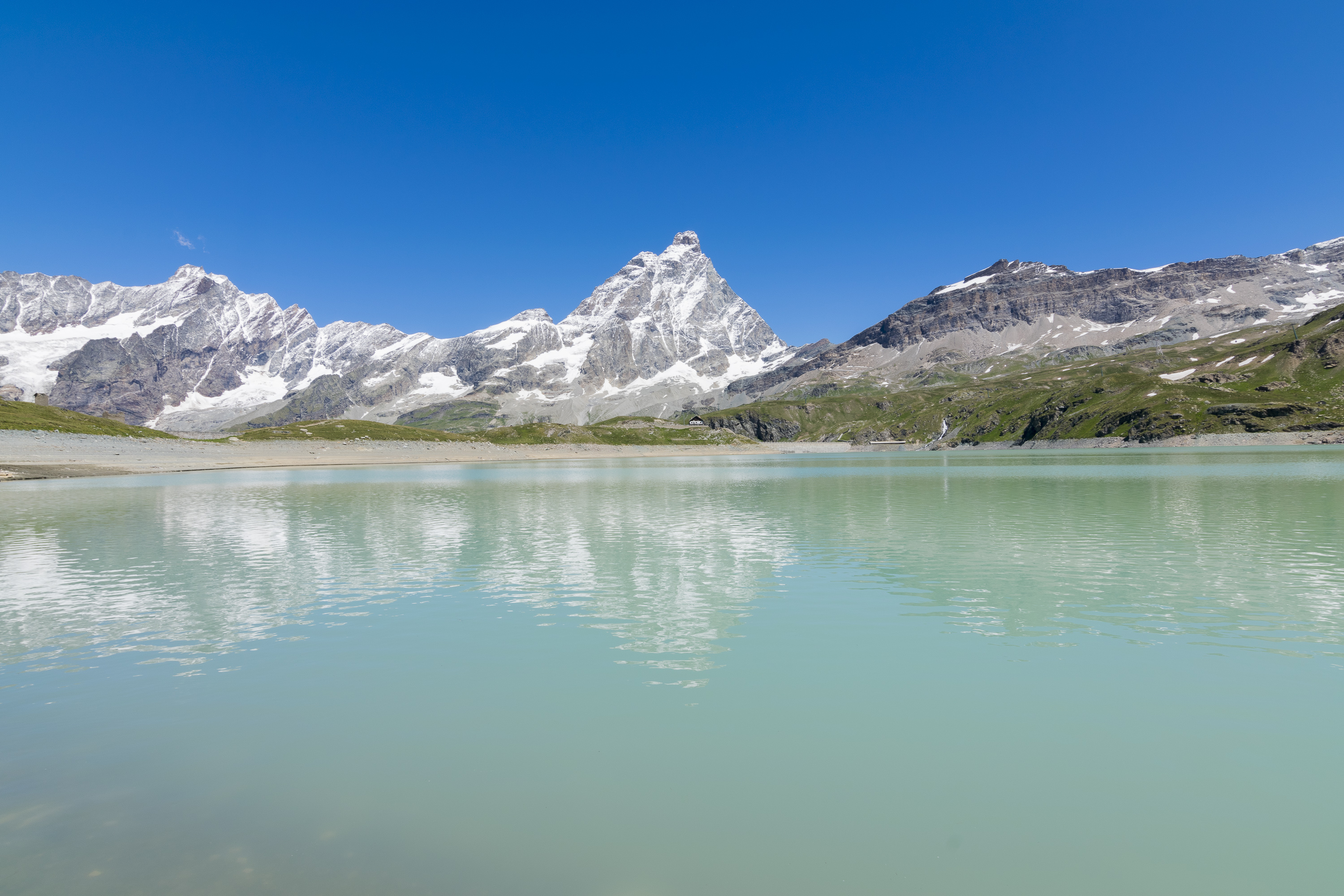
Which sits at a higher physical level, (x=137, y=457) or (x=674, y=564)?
(x=137, y=457)

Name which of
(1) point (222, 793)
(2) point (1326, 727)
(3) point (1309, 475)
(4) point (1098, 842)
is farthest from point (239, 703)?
(3) point (1309, 475)

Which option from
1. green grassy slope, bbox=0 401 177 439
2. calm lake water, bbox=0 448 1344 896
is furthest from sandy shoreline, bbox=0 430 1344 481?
calm lake water, bbox=0 448 1344 896

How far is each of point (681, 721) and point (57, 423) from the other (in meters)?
210


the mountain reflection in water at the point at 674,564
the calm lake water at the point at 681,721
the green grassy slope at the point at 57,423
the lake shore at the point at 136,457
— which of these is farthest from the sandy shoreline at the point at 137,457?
the calm lake water at the point at 681,721

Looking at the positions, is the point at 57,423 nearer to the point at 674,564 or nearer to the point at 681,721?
the point at 674,564

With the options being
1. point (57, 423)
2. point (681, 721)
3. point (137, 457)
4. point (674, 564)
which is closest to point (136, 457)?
point (137, 457)

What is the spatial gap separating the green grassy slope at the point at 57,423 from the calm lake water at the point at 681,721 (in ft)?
522

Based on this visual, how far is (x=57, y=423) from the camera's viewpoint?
162m

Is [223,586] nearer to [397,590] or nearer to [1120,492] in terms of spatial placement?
[397,590]

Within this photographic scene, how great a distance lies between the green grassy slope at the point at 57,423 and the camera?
148 m

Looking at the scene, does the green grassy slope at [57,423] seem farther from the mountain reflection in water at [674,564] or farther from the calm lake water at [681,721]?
the calm lake water at [681,721]

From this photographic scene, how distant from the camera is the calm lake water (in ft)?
29.7

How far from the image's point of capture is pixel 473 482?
3910 inches

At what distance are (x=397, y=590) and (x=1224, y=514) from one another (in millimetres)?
49876
